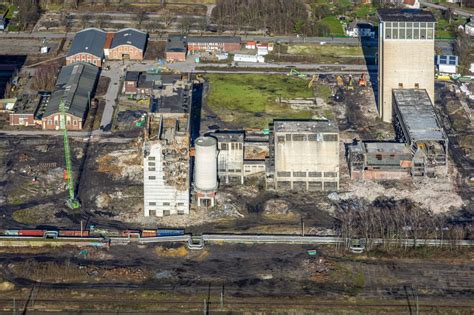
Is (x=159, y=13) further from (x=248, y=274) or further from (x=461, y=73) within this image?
(x=248, y=274)

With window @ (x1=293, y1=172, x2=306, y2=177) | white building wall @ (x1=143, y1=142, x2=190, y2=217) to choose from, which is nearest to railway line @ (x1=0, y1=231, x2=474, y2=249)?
white building wall @ (x1=143, y1=142, x2=190, y2=217)

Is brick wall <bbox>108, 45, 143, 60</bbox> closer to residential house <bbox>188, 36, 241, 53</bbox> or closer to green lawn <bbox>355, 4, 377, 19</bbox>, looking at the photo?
residential house <bbox>188, 36, 241, 53</bbox>

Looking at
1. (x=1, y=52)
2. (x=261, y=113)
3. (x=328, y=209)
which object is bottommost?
(x=328, y=209)

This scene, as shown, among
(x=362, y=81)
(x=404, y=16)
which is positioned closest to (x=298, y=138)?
(x=404, y=16)

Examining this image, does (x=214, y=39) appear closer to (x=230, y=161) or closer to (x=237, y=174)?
(x=230, y=161)

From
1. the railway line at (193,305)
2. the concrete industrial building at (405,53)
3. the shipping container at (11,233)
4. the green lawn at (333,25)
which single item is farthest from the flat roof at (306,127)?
the green lawn at (333,25)

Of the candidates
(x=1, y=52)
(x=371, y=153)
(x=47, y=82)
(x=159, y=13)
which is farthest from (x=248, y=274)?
(x=159, y=13)
